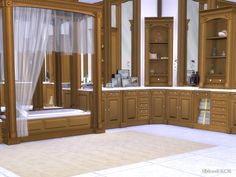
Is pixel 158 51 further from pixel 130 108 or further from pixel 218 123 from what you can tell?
pixel 218 123

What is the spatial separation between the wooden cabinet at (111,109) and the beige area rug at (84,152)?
804 mm

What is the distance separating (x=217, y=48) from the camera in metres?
7.95

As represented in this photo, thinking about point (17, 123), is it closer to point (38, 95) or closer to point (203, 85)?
point (38, 95)

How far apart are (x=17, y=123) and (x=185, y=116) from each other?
383 centimetres

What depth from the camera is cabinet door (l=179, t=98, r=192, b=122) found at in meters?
7.98

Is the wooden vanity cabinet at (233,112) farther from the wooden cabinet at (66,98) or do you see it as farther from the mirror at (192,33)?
the wooden cabinet at (66,98)

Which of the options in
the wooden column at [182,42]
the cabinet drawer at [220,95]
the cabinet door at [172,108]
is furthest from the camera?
the wooden column at [182,42]

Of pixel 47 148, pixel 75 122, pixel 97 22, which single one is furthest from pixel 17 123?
pixel 97 22

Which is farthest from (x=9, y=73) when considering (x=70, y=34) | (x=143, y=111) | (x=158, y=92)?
(x=158, y=92)

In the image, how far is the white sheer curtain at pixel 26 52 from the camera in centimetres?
638

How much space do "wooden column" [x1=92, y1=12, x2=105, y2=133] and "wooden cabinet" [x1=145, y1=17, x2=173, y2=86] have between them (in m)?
1.70

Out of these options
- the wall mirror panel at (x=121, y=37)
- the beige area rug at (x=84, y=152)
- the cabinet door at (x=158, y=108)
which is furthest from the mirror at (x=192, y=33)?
the beige area rug at (x=84, y=152)

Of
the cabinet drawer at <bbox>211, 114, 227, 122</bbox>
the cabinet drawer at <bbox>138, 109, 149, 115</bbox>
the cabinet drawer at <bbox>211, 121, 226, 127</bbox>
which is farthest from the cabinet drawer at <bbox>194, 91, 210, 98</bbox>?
the cabinet drawer at <bbox>138, 109, 149, 115</bbox>

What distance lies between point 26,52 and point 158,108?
362 centimetres
